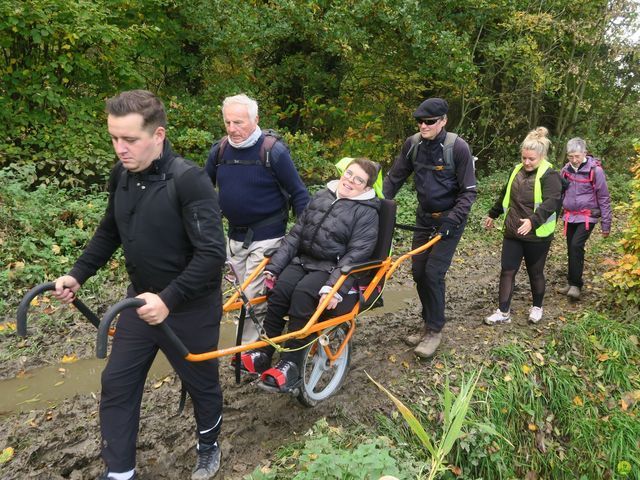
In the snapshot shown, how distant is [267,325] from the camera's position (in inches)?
152

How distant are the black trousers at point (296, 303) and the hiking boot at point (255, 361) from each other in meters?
0.08

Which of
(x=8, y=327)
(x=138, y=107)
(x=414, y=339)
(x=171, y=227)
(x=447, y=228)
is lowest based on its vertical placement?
(x=414, y=339)

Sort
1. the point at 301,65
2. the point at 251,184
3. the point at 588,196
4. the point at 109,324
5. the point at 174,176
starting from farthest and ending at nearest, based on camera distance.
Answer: the point at 301,65
the point at 588,196
the point at 251,184
the point at 174,176
the point at 109,324

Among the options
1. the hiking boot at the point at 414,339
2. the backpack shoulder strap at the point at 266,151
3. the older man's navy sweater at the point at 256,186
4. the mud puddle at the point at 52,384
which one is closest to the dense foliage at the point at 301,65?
the mud puddle at the point at 52,384

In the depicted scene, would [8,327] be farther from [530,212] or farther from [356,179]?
[530,212]

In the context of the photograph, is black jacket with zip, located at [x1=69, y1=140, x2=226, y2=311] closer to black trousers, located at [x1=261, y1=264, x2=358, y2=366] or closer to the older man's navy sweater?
black trousers, located at [x1=261, y1=264, x2=358, y2=366]

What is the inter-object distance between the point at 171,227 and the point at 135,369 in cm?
87

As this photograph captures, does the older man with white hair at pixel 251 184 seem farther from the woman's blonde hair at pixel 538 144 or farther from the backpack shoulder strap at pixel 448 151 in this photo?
the woman's blonde hair at pixel 538 144

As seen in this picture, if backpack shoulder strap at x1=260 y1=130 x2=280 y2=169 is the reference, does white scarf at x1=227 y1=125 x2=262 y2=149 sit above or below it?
above

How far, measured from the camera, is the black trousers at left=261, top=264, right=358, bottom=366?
3648 mm

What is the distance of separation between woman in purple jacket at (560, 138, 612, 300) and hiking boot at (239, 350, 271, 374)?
467 centimetres

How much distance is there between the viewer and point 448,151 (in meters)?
4.43

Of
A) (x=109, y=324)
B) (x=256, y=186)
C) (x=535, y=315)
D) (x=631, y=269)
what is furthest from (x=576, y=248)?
(x=109, y=324)

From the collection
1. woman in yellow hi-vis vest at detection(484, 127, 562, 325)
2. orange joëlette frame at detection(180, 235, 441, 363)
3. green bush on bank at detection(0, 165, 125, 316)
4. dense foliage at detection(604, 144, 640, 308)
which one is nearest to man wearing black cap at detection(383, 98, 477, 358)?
orange joëlette frame at detection(180, 235, 441, 363)
